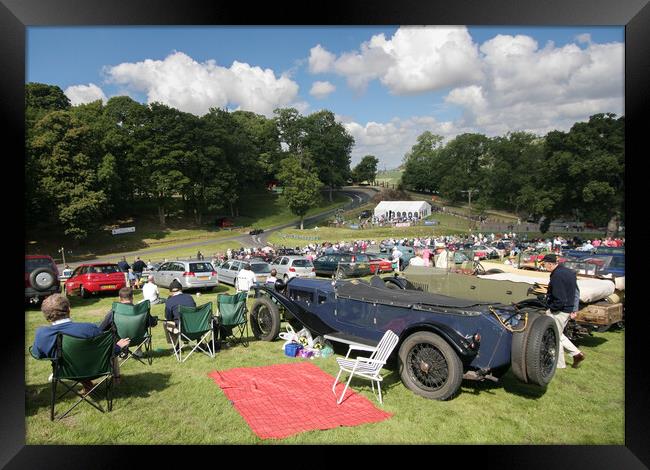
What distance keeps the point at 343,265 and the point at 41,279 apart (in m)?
11.8

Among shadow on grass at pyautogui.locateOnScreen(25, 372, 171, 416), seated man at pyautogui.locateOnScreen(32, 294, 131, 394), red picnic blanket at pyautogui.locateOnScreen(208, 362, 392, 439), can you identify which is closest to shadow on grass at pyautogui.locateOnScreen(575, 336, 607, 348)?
red picnic blanket at pyautogui.locateOnScreen(208, 362, 392, 439)

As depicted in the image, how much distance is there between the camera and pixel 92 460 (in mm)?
4480

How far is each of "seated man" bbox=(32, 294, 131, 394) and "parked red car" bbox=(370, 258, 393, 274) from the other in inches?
632

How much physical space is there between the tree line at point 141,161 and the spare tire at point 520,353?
94.4ft

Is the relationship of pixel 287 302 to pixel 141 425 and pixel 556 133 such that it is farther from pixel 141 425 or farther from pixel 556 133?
pixel 556 133

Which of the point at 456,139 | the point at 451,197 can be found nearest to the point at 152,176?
the point at 451,197

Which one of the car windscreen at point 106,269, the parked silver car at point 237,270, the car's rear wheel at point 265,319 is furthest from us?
the parked silver car at point 237,270

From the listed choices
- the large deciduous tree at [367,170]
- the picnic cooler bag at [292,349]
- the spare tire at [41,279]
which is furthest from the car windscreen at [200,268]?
the large deciduous tree at [367,170]

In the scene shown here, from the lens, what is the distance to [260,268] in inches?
680

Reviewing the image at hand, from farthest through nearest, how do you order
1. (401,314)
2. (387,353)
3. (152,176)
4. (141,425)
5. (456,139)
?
(456,139), (152,176), (401,314), (387,353), (141,425)

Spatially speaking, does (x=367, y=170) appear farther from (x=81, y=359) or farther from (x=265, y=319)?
(x=81, y=359)

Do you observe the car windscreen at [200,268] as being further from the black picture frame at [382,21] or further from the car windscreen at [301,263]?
the black picture frame at [382,21]

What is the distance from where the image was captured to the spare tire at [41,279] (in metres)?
11.0
